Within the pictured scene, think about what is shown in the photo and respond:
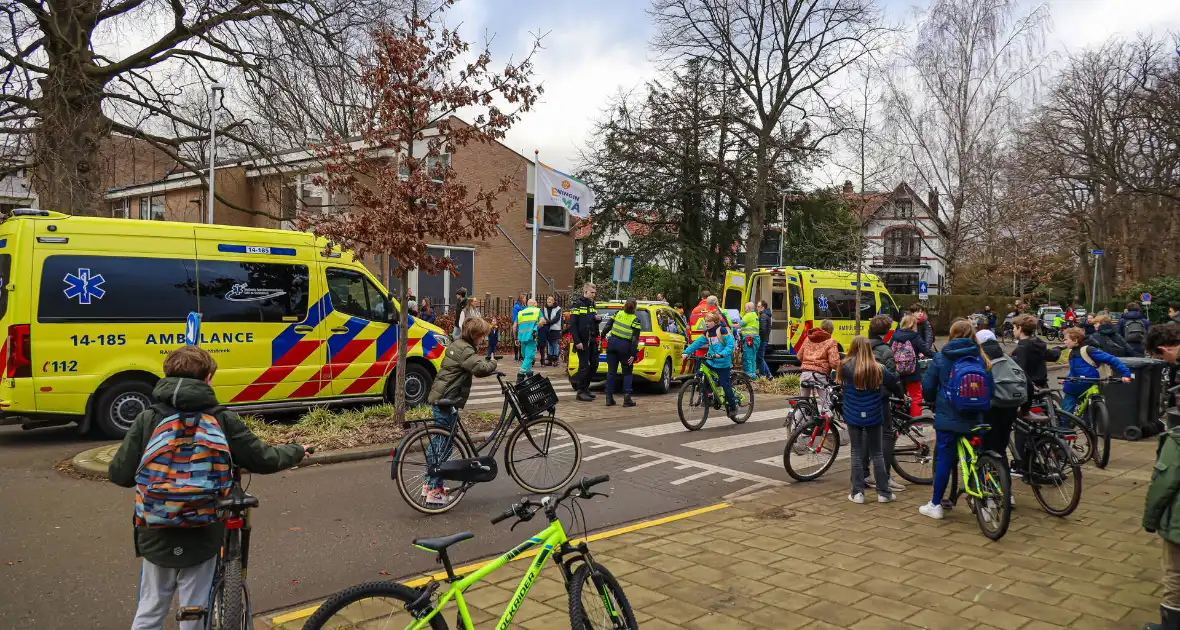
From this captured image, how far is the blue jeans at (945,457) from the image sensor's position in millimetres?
6332

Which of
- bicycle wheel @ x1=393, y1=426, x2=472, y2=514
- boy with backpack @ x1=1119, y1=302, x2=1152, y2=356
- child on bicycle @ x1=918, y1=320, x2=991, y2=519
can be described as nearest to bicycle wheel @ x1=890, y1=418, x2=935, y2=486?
child on bicycle @ x1=918, y1=320, x2=991, y2=519

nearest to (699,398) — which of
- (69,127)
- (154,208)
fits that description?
(69,127)

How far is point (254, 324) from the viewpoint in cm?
1034

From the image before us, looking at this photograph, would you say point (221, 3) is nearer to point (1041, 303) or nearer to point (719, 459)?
point (719, 459)

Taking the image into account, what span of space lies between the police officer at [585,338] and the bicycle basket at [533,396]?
6312 millimetres

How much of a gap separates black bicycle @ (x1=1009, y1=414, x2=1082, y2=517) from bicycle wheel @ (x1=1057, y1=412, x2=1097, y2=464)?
1.76 m

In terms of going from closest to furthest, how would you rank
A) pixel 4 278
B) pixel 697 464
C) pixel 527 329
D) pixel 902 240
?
pixel 697 464
pixel 4 278
pixel 527 329
pixel 902 240

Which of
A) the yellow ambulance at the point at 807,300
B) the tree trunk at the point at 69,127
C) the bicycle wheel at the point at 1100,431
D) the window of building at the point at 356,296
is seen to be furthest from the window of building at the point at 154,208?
the bicycle wheel at the point at 1100,431

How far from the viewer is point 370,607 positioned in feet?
9.26

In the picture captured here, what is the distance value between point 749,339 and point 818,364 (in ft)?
23.6

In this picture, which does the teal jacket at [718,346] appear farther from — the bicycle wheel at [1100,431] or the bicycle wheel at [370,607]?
the bicycle wheel at [370,607]

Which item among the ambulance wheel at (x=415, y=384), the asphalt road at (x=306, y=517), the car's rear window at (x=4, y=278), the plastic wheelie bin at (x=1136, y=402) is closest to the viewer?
the asphalt road at (x=306, y=517)

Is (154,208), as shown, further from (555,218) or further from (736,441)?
(736,441)

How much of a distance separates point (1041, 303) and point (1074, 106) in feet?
86.4
